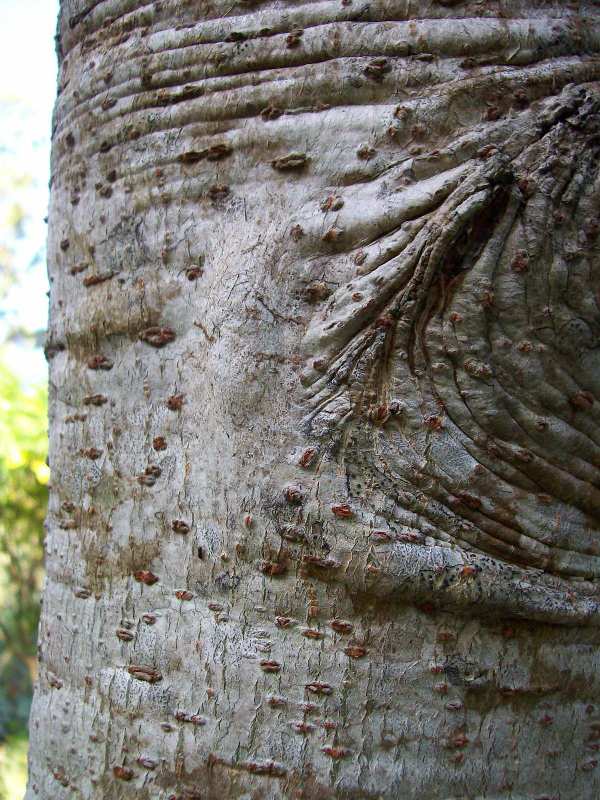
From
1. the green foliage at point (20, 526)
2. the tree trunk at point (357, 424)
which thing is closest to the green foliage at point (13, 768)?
the green foliage at point (20, 526)

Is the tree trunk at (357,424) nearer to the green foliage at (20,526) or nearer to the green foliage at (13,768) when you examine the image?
the green foliage at (20,526)

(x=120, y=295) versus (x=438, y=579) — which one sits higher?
(x=120, y=295)

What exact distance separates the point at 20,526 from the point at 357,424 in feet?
19.6

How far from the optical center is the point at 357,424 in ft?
3.58

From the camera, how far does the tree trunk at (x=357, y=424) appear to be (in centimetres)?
107

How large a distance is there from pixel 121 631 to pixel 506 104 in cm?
102

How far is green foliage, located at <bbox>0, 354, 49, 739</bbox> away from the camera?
5535 millimetres

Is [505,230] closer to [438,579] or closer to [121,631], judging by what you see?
[438,579]

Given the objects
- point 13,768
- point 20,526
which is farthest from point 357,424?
point 13,768

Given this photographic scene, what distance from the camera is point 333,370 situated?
1.11m

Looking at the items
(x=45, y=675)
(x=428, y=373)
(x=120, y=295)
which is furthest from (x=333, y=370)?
(x=45, y=675)

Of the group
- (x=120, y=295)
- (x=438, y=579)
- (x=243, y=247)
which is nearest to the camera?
(x=438, y=579)

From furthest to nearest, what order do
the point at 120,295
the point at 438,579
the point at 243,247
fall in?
the point at 120,295, the point at 243,247, the point at 438,579

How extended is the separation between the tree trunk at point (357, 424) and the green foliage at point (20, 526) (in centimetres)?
462
